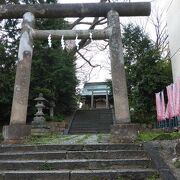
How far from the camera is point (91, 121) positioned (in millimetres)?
21688

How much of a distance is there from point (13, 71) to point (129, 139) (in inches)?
498

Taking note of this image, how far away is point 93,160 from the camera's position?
6188mm

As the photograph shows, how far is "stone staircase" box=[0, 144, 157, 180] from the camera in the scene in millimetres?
5569

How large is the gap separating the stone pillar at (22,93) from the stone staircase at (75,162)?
2.95 ft

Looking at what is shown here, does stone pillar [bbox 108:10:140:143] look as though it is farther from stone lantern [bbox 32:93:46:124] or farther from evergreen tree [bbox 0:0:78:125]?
evergreen tree [bbox 0:0:78:125]

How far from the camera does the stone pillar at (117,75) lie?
838cm

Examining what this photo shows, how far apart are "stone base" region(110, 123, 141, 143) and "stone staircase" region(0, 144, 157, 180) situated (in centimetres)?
69

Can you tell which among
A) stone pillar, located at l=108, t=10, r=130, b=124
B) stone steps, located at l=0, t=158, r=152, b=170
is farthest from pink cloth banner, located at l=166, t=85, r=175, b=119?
stone steps, located at l=0, t=158, r=152, b=170

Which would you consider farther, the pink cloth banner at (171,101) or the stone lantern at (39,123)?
the stone lantern at (39,123)

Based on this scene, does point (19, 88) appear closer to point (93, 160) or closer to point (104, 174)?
point (93, 160)

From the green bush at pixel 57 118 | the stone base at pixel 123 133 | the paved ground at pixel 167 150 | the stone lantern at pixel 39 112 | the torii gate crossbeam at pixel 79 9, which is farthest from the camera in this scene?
the green bush at pixel 57 118

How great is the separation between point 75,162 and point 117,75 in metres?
3.36

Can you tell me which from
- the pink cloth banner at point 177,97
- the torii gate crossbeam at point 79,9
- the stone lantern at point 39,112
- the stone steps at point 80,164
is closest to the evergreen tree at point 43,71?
the stone lantern at point 39,112

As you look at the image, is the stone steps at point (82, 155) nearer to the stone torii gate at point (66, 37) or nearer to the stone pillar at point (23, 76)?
the stone torii gate at point (66, 37)
